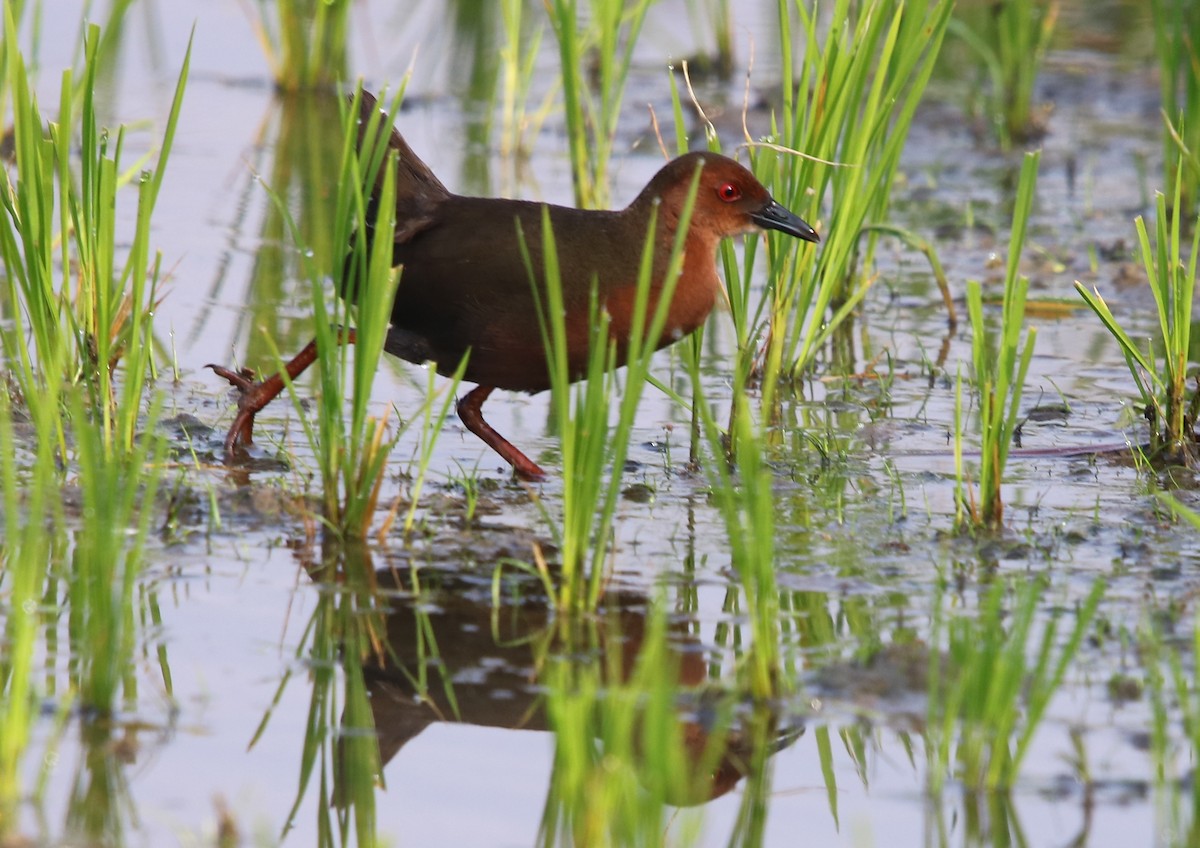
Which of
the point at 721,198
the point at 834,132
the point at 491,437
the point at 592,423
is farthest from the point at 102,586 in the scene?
Answer: the point at 834,132

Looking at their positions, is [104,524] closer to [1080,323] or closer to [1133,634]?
[1133,634]

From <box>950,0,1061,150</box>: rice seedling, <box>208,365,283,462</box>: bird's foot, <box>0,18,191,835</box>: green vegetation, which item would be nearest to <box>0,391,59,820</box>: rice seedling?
<box>0,18,191,835</box>: green vegetation

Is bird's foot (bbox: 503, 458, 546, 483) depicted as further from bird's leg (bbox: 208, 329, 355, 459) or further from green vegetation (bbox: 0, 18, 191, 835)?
green vegetation (bbox: 0, 18, 191, 835)

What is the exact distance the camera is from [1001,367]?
13.9ft

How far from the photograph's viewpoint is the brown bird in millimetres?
4867

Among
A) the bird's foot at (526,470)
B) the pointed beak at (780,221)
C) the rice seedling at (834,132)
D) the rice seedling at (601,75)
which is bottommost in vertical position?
the bird's foot at (526,470)

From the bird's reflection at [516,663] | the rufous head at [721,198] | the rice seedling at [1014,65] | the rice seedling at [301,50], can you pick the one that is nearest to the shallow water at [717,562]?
the bird's reflection at [516,663]

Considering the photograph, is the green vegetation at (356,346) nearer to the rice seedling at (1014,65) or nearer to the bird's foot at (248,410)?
the bird's foot at (248,410)

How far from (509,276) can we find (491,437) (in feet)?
1.83

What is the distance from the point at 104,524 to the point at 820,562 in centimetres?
176

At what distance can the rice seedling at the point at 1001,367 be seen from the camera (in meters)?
4.21

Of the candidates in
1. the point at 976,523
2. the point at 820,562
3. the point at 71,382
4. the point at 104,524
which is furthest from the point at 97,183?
the point at 976,523

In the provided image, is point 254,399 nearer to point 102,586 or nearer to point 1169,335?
point 102,586

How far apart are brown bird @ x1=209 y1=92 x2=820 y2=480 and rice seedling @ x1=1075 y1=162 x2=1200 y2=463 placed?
1080 mm
